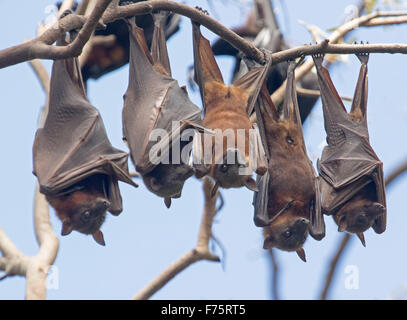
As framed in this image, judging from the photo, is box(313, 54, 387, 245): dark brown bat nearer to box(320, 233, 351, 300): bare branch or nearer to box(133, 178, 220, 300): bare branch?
box(320, 233, 351, 300): bare branch

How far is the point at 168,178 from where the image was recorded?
6.45 m

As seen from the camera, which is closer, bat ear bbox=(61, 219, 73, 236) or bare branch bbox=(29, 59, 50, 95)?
bat ear bbox=(61, 219, 73, 236)

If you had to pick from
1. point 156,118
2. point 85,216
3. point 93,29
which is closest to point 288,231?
point 156,118

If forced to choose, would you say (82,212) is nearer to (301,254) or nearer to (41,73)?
(301,254)

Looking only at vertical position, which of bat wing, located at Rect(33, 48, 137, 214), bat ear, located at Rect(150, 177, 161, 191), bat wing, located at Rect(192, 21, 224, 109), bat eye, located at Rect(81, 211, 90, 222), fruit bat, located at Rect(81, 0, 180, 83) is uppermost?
fruit bat, located at Rect(81, 0, 180, 83)

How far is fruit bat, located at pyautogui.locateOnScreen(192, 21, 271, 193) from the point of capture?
6445 mm

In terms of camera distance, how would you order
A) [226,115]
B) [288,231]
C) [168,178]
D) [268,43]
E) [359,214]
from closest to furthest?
[168,178], [226,115], [288,231], [359,214], [268,43]

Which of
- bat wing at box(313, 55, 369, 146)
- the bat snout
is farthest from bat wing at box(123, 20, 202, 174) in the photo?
bat wing at box(313, 55, 369, 146)

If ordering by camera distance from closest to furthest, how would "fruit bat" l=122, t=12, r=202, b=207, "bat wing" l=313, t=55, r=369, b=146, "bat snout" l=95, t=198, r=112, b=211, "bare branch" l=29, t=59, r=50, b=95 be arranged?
"fruit bat" l=122, t=12, r=202, b=207, "bat snout" l=95, t=198, r=112, b=211, "bat wing" l=313, t=55, r=369, b=146, "bare branch" l=29, t=59, r=50, b=95

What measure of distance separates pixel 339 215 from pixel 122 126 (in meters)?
2.90

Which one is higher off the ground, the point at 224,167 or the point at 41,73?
the point at 41,73

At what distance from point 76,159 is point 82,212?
0.57 m

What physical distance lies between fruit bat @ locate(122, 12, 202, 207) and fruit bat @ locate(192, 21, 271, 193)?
0.22 m

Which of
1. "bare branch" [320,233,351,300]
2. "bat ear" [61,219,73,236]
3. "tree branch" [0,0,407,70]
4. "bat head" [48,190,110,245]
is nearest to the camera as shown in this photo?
"tree branch" [0,0,407,70]
